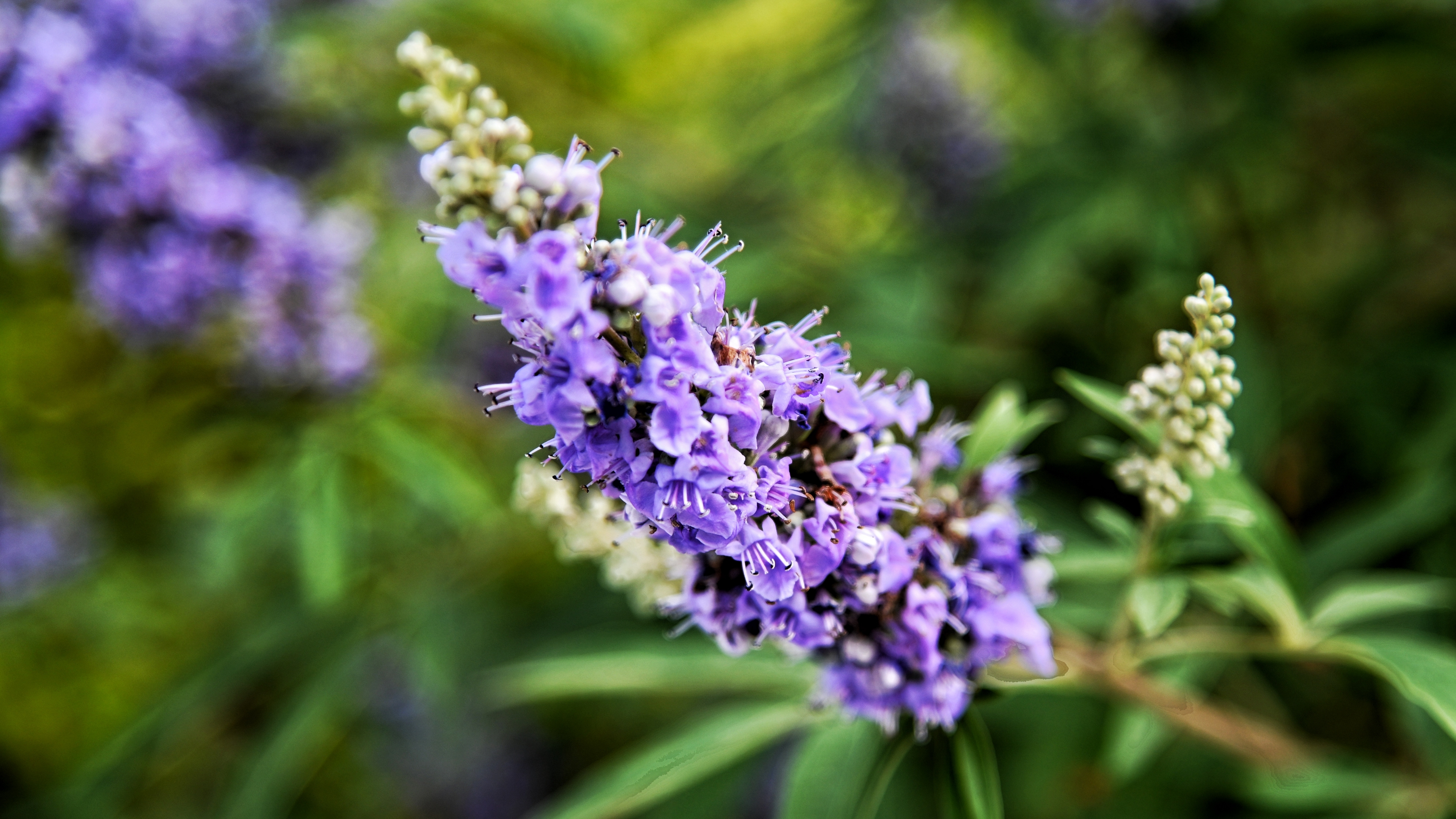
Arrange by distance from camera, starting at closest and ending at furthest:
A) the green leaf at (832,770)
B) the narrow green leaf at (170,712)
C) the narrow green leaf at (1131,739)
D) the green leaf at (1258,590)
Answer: the green leaf at (1258,590), the green leaf at (832,770), the narrow green leaf at (1131,739), the narrow green leaf at (170,712)

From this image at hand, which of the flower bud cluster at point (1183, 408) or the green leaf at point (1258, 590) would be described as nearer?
the flower bud cluster at point (1183, 408)

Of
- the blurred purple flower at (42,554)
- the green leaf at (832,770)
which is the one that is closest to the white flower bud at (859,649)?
the green leaf at (832,770)

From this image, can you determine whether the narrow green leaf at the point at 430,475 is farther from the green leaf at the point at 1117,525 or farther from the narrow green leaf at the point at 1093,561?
the green leaf at the point at 1117,525

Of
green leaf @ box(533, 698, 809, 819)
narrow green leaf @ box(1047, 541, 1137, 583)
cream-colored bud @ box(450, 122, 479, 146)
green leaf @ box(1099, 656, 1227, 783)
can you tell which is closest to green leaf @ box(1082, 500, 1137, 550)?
narrow green leaf @ box(1047, 541, 1137, 583)

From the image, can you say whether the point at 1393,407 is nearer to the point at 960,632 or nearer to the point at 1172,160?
the point at 1172,160

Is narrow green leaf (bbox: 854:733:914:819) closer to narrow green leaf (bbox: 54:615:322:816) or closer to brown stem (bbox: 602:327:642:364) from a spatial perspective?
brown stem (bbox: 602:327:642:364)

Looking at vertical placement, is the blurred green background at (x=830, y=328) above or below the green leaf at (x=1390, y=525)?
above

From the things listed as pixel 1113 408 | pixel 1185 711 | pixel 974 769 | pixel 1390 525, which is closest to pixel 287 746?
pixel 974 769
